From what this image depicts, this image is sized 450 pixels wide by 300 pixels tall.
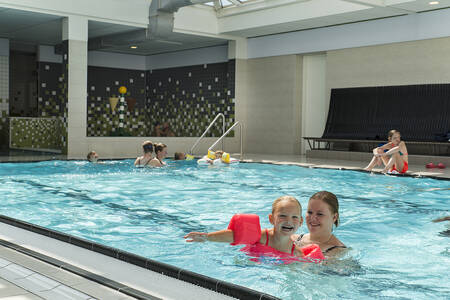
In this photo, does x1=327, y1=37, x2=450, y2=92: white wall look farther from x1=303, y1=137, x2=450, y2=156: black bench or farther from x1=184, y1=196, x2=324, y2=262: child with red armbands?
x1=184, y1=196, x2=324, y2=262: child with red armbands

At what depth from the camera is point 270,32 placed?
14641 mm

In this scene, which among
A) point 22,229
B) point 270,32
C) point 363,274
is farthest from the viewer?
point 270,32

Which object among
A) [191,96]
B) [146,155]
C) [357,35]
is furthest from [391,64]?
[191,96]

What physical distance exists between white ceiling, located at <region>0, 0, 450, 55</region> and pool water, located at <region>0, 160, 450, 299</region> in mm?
4037

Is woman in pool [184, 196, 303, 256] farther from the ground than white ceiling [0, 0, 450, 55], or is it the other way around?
white ceiling [0, 0, 450, 55]

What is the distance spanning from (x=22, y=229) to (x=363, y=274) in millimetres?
2267

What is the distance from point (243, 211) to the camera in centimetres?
578

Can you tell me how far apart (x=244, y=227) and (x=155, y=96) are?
1654 cm

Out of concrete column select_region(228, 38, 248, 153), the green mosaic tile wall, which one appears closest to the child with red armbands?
the green mosaic tile wall

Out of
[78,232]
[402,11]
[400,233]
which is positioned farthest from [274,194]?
[402,11]

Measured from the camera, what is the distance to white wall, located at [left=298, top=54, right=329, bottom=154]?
1458 cm

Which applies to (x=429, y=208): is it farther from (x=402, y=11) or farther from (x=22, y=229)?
(x=402, y=11)

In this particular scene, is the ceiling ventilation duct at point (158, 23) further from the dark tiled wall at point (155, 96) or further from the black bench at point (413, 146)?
the black bench at point (413, 146)

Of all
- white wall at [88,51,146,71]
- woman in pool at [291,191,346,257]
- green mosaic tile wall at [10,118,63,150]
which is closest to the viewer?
woman in pool at [291,191,346,257]
